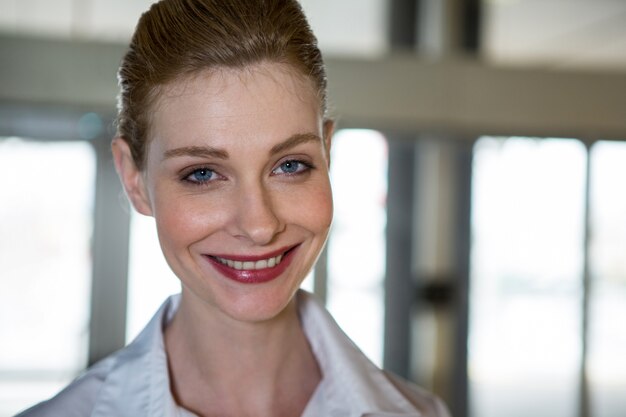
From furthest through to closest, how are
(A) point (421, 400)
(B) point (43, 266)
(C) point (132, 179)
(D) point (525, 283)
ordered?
1. (D) point (525, 283)
2. (B) point (43, 266)
3. (A) point (421, 400)
4. (C) point (132, 179)

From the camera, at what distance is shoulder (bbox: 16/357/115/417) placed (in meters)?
1.34

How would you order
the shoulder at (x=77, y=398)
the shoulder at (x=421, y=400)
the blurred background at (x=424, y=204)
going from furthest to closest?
the blurred background at (x=424, y=204)
the shoulder at (x=421, y=400)
the shoulder at (x=77, y=398)

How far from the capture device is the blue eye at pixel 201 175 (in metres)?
1.24

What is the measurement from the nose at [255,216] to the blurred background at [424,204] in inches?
98.1

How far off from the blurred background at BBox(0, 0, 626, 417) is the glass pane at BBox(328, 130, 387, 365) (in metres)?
0.01

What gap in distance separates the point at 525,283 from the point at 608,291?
1.71 ft

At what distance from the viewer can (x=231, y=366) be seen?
1422 mm

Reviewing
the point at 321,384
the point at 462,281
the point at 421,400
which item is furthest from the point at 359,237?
the point at 321,384

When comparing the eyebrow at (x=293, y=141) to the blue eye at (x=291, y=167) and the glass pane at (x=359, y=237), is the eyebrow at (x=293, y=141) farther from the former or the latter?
the glass pane at (x=359, y=237)

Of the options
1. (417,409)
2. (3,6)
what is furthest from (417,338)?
(417,409)

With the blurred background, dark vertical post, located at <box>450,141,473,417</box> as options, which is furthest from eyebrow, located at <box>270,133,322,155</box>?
dark vertical post, located at <box>450,141,473,417</box>

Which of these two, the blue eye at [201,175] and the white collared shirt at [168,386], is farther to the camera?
the white collared shirt at [168,386]

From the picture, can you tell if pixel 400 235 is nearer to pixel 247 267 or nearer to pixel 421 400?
pixel 421 400

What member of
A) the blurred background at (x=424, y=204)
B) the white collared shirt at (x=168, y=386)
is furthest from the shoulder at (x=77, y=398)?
the blurred background at (x=424, y=204)
